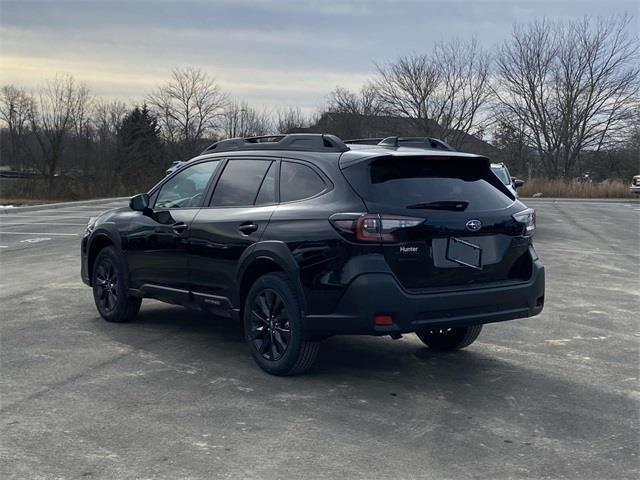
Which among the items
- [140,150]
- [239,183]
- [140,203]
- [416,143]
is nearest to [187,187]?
→ [140,203]

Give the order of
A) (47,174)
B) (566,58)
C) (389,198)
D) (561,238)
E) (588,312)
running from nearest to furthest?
(389,198) → (588,312) → (561,238) → (47,174) → (566,58)

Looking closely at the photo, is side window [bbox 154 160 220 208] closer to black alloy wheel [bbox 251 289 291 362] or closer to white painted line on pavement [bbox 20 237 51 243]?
black alloy wheel [bbox 251 289 291 362]

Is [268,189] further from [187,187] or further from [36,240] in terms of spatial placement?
[36,240]

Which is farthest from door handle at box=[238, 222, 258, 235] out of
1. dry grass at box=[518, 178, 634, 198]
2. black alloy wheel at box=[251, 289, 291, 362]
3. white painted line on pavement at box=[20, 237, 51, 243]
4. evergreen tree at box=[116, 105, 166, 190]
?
evergreen tree at box=[116, 105, 166, 190]

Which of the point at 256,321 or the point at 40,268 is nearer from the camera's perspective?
the point at 256,321

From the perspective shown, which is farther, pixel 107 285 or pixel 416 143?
pixel 107 285

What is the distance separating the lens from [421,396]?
498cm

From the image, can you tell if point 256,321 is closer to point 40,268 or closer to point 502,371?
point 502,371

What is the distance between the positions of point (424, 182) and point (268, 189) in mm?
1254

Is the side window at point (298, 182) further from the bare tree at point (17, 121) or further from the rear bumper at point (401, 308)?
the bare tree at point (17, 121)

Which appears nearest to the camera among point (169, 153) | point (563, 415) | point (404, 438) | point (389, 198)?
point (404, 438)

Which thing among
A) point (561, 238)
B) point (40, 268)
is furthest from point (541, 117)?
point (40, 268)

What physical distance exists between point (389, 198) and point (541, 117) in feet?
162

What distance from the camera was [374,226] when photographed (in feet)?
15.6
